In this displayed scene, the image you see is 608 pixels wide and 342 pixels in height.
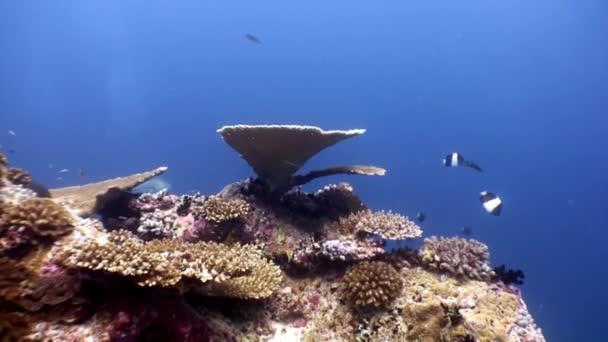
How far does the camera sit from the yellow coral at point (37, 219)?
4.62m

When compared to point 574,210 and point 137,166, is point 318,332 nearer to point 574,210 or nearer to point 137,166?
point 137,166

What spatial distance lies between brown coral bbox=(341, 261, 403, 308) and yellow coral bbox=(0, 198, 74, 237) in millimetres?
3646

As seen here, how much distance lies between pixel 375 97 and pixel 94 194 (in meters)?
112

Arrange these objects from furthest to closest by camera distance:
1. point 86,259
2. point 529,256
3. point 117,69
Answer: point 117,69, point 529,256, point 86,259

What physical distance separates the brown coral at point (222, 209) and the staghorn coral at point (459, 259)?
10.3 ft

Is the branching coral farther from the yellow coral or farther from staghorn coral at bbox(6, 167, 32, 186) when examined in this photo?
staghorn coral at bbox(6, 167, 32, 186)

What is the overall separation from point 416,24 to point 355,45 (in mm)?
19127

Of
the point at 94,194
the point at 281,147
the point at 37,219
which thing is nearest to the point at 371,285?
the point at 281,147

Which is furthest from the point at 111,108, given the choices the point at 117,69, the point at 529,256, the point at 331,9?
the point at 529,256

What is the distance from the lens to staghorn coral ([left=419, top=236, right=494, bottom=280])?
6.39m

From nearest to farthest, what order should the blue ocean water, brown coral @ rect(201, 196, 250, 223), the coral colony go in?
the coral colony → brown coral @ rect(201, 196, 250, 223) → the blue ocean water

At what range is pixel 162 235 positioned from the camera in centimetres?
714

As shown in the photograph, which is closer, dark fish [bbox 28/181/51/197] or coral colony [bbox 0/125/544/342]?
coral colony [bbox 0/125/544/342]

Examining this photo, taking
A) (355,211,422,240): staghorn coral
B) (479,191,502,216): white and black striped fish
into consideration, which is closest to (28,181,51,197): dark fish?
(355,211,422,240): staghorn coral
